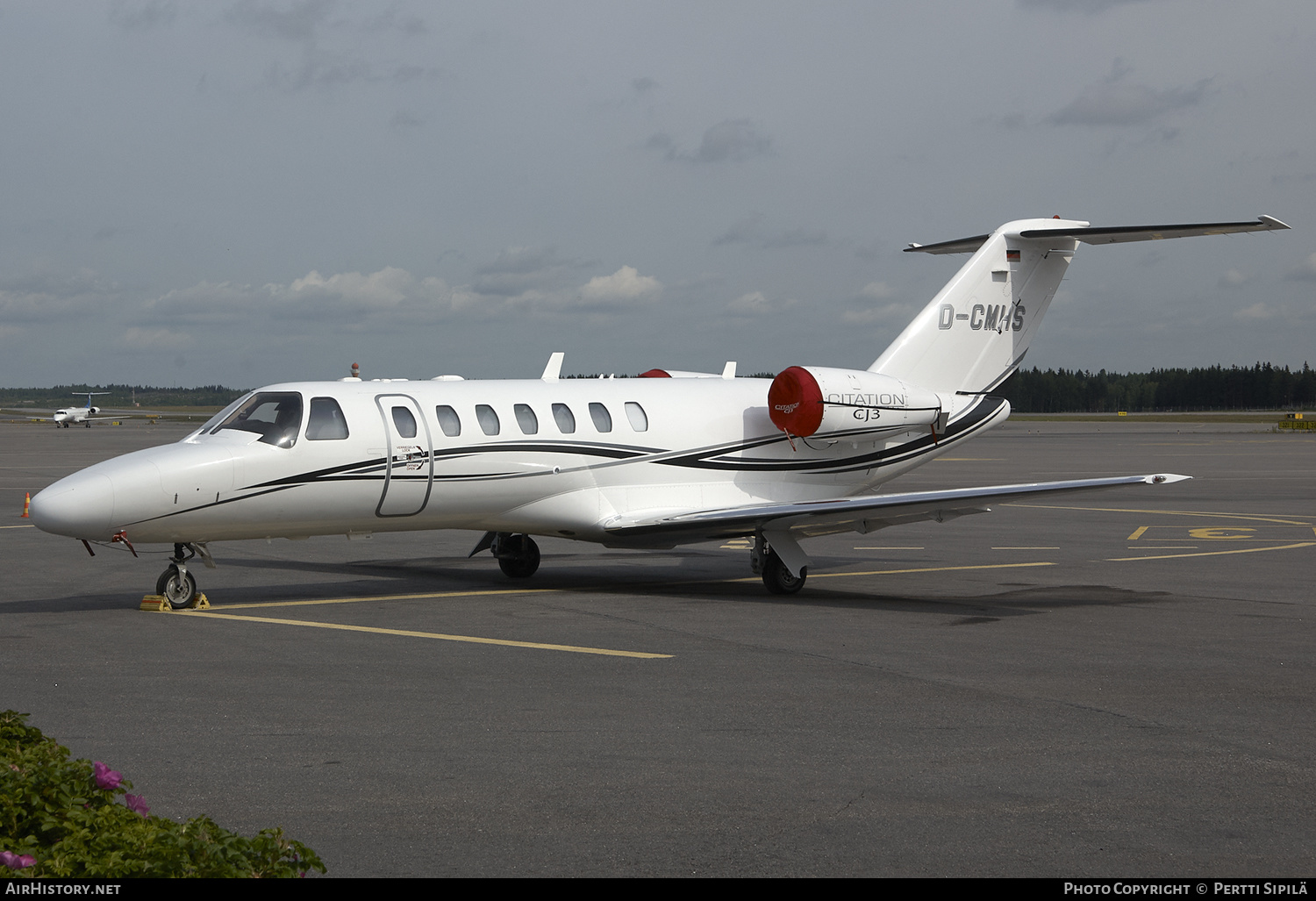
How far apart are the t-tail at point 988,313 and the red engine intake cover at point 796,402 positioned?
87.2 inches

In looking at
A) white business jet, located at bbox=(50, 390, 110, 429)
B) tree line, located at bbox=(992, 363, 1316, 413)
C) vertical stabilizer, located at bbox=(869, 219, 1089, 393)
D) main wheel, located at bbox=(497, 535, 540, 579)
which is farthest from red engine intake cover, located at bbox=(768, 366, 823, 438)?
tree line, located at bbox=(992, 363, 1316, 413)

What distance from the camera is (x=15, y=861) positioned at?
4738mm

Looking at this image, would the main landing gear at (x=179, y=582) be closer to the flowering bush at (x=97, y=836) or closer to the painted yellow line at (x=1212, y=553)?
the flowering bush at (x=97, y=836)

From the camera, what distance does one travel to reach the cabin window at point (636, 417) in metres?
17.0

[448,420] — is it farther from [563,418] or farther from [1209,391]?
[1209,391]

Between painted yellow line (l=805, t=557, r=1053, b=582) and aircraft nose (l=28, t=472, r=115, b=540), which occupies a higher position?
aircraft nose (l=28, t=472, r=115, b=540)

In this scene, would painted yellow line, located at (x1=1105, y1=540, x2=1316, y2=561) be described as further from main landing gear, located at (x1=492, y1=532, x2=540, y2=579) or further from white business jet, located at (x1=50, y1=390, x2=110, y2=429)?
white business jet, located at (x1=50, y1=390, x2=110, y2=429)

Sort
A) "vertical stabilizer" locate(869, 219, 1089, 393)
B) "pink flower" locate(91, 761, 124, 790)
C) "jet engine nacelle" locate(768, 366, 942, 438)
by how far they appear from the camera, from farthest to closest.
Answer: "vertical stabilizer" locate(869, 219, 1089, 393), "jet engine nacelle" locate(768, 366, 942, 438), "pink flower" locate(91, 761, 124, 790)

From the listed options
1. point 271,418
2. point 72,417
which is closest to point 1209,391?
point 72,417

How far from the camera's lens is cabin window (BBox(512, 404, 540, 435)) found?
16172 millimetres

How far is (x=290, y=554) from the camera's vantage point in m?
21.0

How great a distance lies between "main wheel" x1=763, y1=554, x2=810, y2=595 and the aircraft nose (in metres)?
7.74

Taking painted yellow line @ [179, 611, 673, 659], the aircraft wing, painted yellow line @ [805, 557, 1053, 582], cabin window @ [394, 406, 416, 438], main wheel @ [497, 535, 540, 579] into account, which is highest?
cabin window @ [394, 406, 416, 438]
